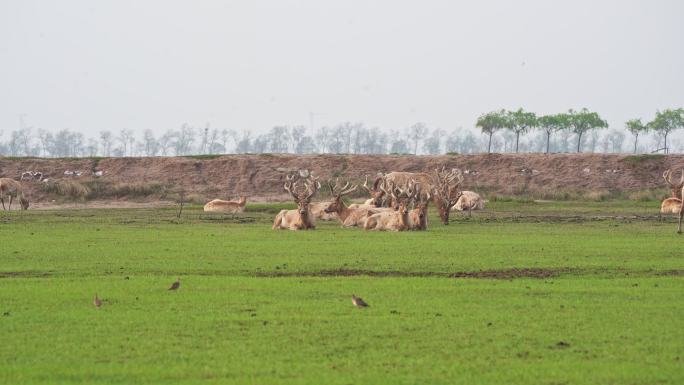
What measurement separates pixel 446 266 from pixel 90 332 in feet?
27.1

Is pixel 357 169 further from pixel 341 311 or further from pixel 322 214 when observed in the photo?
pixel 341 311

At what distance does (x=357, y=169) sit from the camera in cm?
Answer: 6444

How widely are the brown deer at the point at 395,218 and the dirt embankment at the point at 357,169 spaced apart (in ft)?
93.2

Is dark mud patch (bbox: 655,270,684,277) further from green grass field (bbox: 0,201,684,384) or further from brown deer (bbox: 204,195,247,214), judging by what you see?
brown deer (bbox: 204,195,247,214)

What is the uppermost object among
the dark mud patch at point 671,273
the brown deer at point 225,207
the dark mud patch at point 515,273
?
the dark mud patch at point 671,273

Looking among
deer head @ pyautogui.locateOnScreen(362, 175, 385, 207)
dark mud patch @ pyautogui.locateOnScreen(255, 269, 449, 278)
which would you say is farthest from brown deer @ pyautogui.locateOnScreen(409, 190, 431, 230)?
dark mud patch @ pyautogui.locateOnScreen(255, 269, 449, 278)

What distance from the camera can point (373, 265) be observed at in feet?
58.2

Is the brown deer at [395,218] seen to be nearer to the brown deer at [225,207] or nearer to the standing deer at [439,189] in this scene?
the standing deer at [439,189]

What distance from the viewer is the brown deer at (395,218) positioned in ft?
91.4

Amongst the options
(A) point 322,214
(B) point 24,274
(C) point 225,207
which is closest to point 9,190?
(C) point 225,207

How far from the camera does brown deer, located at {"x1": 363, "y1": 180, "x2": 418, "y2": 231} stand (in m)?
27.9

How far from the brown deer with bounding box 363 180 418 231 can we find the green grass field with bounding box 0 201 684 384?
4539 mm

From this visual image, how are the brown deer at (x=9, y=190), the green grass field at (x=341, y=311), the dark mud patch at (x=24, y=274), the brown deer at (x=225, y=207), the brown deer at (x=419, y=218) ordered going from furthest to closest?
the brown deer at (x=225, y=207), the brown deer at (x=9, y=190), the brown deer at (x=419, y=218), the dark mud patch at (x=24, y=274), the green grass field at (x=341, y=311)

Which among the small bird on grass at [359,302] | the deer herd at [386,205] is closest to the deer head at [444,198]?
the deer herd at [386,205]
